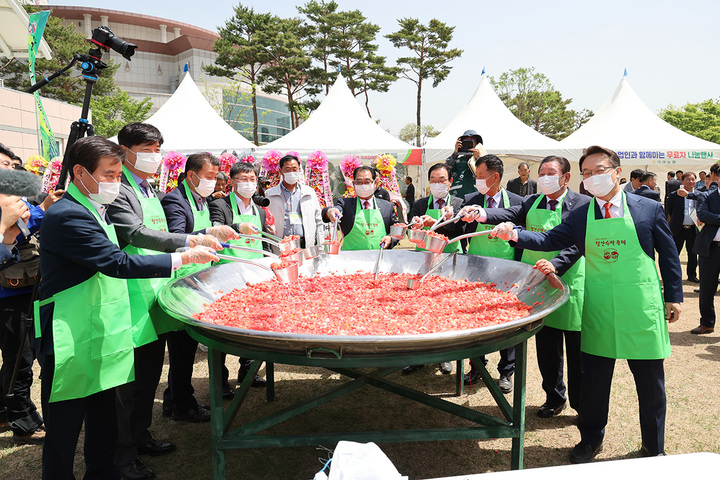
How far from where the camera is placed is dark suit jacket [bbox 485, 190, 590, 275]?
2.94 metres

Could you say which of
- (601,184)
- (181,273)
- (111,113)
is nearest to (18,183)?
(181,273)

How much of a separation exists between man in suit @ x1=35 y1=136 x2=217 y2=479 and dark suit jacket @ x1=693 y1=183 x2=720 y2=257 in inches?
228

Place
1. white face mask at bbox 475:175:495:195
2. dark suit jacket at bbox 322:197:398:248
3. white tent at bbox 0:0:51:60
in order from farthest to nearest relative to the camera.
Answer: white tent at bbox 0:0:51:60 → dark suit jacket at bbox 322:197:398:248 → white face mask at bbox 475:175:495:195

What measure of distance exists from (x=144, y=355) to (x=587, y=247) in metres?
2.74

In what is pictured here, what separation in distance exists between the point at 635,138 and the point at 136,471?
16.5 meters

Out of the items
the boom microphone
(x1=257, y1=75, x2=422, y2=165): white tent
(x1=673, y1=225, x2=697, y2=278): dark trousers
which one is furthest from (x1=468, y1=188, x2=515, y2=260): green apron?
(x1=257, y1=75, x2=422, y2=165): white tent

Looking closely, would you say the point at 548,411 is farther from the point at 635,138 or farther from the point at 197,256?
the point at 635,138

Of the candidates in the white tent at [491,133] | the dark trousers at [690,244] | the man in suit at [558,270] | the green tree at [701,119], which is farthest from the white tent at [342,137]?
the green tree at [701,119]

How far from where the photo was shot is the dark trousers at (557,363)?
3.29m

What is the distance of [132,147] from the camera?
9.05 ft

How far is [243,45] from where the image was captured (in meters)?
29.5

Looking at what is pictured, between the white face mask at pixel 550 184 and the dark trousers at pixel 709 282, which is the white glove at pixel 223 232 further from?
the dark trousers at pixel 709 282

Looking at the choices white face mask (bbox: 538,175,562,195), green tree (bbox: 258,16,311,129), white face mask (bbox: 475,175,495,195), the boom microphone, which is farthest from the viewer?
green tree (bbox: 258,16,311,129)

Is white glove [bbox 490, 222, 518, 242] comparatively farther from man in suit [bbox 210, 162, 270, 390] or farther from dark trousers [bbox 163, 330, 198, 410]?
dark trousers [bbox 163, 330, 198, 410]
